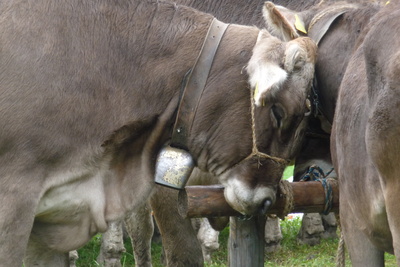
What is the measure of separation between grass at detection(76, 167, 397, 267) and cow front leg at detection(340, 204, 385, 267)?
3.80m

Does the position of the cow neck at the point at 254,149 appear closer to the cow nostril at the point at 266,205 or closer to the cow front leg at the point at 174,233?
the cow nostril at the point at 266,205

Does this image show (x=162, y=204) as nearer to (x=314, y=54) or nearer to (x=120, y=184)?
(x=120, y=184)

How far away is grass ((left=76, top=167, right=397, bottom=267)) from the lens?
8938mm

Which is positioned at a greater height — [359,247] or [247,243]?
[359,247]

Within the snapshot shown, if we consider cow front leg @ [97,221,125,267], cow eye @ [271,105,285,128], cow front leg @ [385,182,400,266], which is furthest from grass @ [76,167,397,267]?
cow front leg @ [385,182,400,266]

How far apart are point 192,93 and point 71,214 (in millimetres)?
946

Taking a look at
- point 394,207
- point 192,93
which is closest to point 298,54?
point 192,93

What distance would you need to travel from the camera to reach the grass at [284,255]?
8.94m

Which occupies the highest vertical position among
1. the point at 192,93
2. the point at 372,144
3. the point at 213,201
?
the point at 372,144

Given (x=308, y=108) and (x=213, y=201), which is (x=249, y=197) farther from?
(x=308, y=108)

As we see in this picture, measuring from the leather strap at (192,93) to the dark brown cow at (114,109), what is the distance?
0.11 feet

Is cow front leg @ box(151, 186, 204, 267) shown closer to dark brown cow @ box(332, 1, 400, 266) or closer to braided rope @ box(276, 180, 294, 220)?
braided rope @ box(276, 180, 294, 220)

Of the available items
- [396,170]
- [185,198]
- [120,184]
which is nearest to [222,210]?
[185,198]

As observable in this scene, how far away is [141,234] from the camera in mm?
7965
